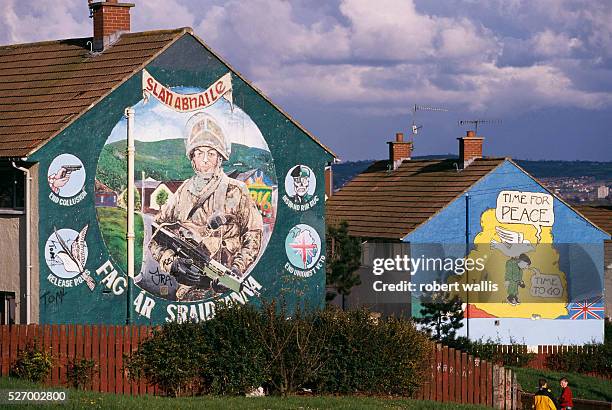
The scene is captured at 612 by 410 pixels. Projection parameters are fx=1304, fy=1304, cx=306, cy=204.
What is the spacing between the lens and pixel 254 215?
3900 centimetres

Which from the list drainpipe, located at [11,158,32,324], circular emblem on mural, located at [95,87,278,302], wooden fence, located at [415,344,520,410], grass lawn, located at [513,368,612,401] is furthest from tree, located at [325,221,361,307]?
wooden fence, located at [415,344,520,410]

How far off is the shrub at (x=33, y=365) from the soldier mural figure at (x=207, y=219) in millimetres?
8530

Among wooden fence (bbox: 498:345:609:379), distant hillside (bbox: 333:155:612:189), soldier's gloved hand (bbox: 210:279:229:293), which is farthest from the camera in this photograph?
distant hillside (bbox: 333:155:612:189)

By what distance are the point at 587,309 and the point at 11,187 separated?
2614cm

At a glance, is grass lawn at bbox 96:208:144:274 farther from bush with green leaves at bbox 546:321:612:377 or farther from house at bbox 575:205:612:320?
house at bbox 575:205:612:320

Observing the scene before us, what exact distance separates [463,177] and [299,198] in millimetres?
13625

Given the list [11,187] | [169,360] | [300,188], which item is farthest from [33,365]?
[300,188]

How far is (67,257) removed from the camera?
34531 mm

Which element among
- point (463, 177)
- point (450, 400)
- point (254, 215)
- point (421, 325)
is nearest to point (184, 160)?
point (254, 215)

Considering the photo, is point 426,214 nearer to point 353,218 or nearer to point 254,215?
point 353,218

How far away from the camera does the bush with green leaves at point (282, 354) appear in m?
28.8

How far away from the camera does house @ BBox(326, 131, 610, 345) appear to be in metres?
49.9

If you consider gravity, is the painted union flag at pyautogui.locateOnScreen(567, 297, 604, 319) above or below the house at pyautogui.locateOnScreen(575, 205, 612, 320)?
below

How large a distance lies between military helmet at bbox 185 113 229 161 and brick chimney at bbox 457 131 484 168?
1755cm
